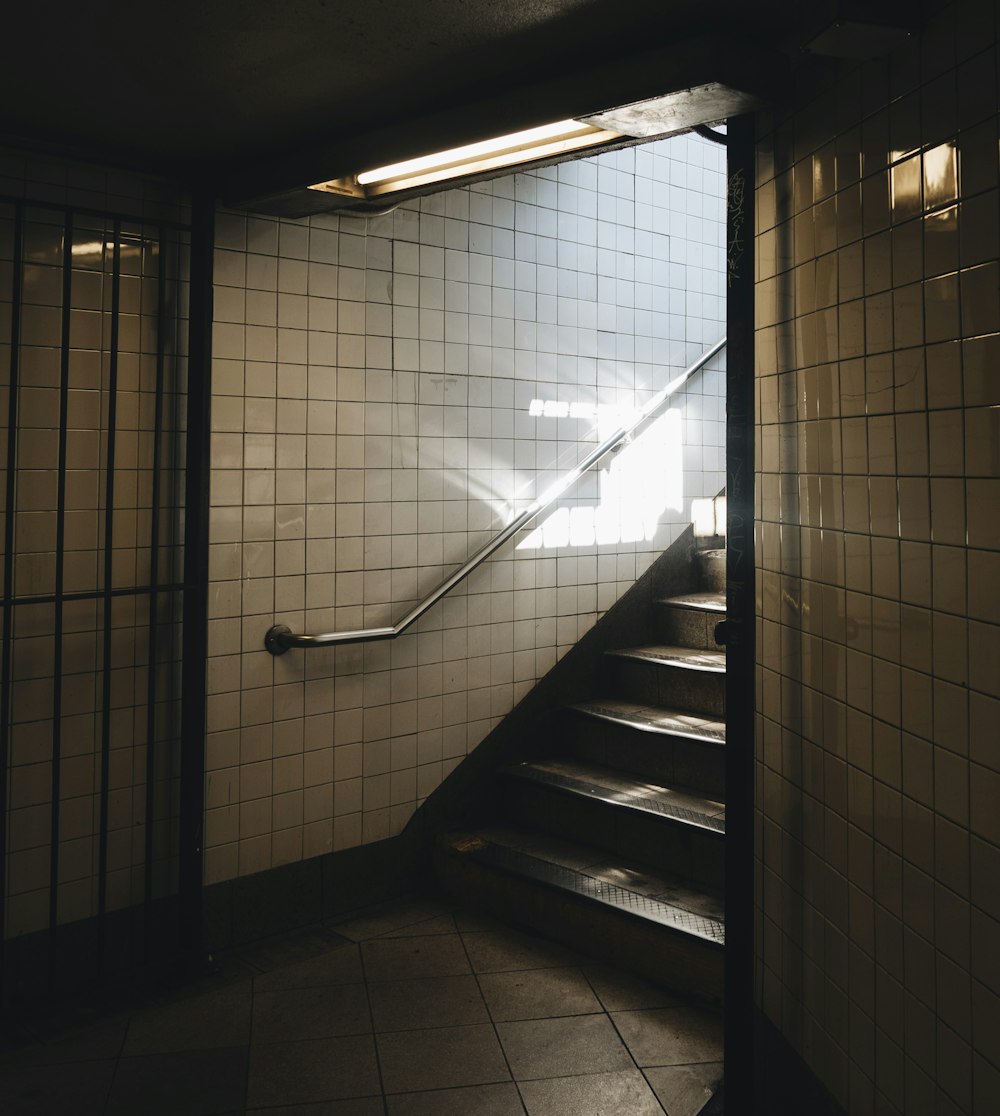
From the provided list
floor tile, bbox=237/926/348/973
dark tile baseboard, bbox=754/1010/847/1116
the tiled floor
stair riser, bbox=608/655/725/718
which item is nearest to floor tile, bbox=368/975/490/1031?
the tiled floor

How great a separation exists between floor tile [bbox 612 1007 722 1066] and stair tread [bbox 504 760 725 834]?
0.69m

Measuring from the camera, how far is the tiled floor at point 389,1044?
2.98 metres

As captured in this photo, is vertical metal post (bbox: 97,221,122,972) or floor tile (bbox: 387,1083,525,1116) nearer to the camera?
floor tile (bbox: 387,1083,525,1116)

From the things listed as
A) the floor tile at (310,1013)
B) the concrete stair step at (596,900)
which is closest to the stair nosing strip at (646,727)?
the concrete stair step at (596,900)

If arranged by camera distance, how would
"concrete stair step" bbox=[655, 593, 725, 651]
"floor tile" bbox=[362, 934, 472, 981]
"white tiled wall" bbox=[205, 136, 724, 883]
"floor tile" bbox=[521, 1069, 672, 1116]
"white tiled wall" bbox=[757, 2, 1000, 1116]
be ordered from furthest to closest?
1. "concrete stair step" bbox=[655, 593, 725, 651]
2. "white tiled wall" bbox=[205, 136, 724, 883]
3. "floor tile" bbox=[362, 934, 472, 981]
4. "floor tile" bbox=[521, 1069, 672, 1116]
5. "white tiled wall" bbox=[757, 2, 1000, 1116]

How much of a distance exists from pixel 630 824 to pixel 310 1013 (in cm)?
149

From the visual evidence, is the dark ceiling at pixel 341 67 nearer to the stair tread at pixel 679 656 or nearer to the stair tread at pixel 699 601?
the stair tread at pixel 679 656

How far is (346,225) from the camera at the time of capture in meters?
4.21

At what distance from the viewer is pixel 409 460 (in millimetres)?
4430

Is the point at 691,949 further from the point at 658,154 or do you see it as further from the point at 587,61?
the point at 658,154

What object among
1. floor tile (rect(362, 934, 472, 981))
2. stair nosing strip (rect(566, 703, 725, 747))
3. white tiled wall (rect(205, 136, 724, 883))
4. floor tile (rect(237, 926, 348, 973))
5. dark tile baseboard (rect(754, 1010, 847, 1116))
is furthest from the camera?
stair nosing strip (rect(566, 703, 725, 747))

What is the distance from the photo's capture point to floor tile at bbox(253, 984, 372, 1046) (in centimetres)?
338

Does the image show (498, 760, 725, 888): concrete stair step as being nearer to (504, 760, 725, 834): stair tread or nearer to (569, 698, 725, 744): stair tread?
(504, 760, 725, 834): stair tread

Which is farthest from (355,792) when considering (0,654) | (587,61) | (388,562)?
(587,61)
